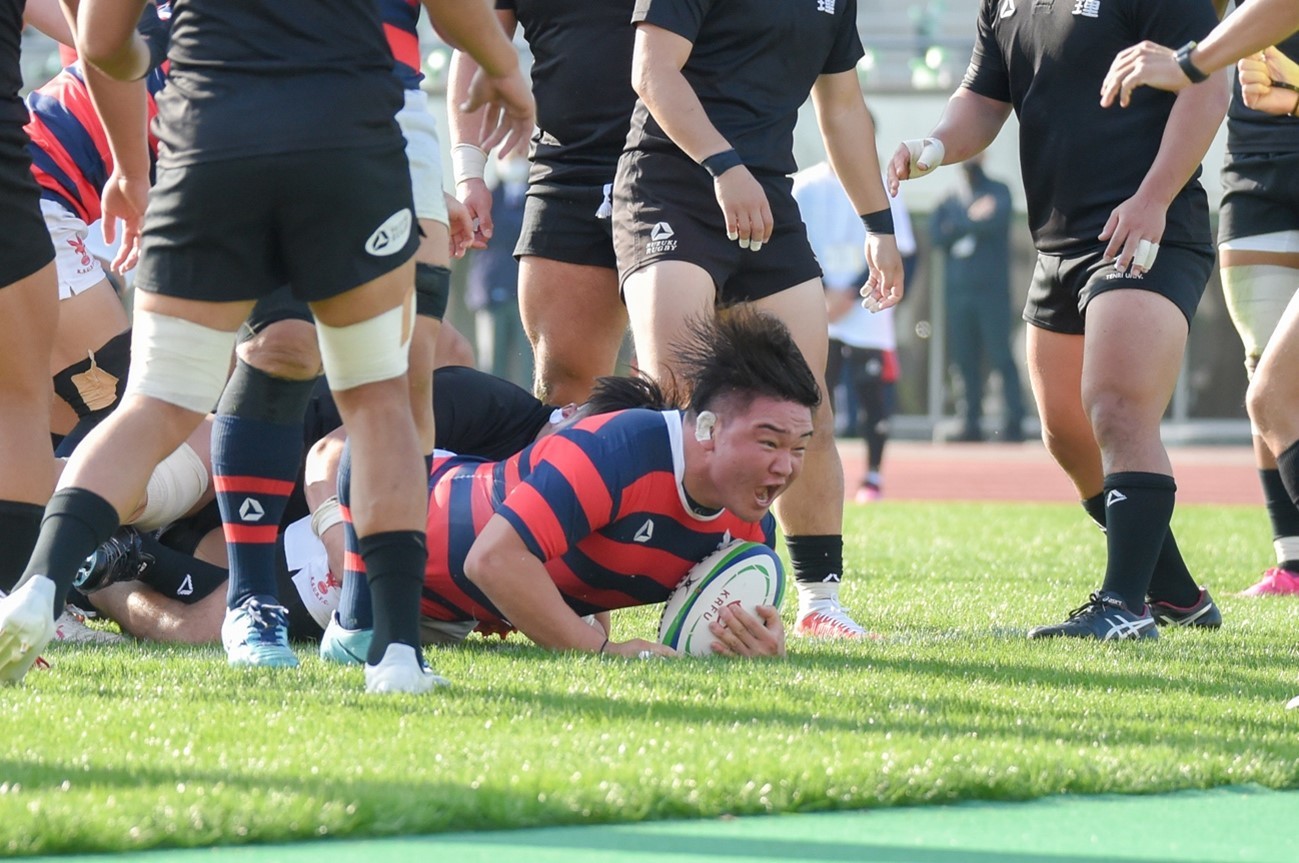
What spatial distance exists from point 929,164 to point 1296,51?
6.19 feet

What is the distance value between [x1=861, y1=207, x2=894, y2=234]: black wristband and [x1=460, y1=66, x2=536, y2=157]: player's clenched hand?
1997mm

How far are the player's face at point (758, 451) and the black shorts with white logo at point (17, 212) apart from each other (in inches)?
68.1

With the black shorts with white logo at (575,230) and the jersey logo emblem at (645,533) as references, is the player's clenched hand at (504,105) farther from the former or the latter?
the black shorts with white logo at (575,230)

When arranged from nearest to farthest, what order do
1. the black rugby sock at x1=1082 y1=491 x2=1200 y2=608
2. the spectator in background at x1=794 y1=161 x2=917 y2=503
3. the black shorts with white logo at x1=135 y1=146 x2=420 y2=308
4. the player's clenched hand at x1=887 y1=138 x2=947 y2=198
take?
1. the black shorts with white logo at x1=135 y1=146 x2=420 y2=308
2. the player's clenched hand at x1=887 y1=138 x2=947 y2=198
3. the black rugby sock at x1=1082 y1=491 x2=1200 y2=608
4. the spectator in background at x1=794 y1=161 x2=917 y2=503

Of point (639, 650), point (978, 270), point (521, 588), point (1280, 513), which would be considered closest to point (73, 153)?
point (521, 588)

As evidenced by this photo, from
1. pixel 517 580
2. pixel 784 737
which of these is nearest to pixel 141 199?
pixel 517 580

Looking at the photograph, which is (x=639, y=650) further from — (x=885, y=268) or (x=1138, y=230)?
(x=1138, y=230)

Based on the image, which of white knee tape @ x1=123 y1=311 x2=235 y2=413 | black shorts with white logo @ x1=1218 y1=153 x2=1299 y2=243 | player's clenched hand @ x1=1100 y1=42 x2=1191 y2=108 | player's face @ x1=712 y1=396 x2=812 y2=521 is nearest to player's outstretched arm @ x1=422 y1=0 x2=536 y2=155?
white knee tape @ x1=123 y1=311 x2=235 y2=413

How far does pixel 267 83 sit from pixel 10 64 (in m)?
0.95

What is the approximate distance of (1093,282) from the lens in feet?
18.9

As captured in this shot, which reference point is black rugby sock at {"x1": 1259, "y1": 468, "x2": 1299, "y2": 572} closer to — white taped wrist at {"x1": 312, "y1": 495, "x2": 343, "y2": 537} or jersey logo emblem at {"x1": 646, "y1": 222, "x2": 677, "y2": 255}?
jersey logo emblem at {"x1": 646, "y1": 222, "x2": 677, "y2": 255}

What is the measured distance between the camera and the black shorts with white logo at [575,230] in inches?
240

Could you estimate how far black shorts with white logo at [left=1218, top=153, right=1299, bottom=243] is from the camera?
7246mm

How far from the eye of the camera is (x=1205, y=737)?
3.77 meters
